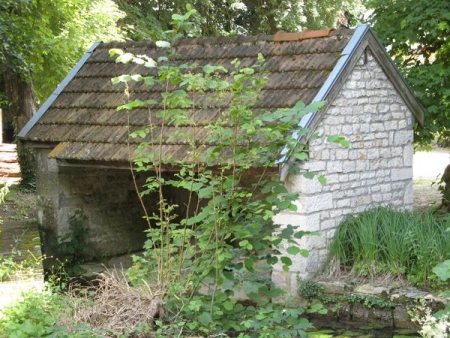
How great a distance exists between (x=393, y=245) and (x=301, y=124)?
1.80 m

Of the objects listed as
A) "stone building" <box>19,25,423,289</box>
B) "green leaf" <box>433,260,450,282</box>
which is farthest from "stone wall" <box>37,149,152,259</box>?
"green leaf" <box>433,260,450,282</box>

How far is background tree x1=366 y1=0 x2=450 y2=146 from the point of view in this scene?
1155cm

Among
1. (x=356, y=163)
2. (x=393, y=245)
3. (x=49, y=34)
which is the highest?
(x=49, y=34)

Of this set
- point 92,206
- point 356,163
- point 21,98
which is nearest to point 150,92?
point 92,206

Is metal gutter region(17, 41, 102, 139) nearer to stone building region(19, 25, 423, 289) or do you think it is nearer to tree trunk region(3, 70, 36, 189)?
stone building region(19, 25, 423, 289)

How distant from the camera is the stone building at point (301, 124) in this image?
365 inches

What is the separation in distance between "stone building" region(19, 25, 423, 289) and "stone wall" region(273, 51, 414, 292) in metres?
0.01

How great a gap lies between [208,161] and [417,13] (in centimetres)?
674

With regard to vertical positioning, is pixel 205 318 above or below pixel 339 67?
below

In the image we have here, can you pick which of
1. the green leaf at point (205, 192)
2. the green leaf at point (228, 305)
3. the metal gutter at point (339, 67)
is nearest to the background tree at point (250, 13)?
the metal gutter at point (339, 67)

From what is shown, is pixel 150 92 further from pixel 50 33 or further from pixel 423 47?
pixel 423 47

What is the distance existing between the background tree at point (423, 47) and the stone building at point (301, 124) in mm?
868

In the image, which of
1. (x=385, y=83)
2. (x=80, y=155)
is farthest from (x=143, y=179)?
(x=385, y=83)

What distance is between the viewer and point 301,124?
8766 millimetres
